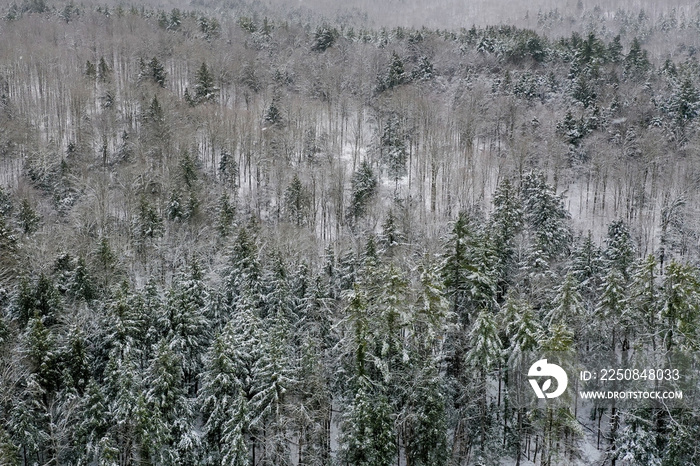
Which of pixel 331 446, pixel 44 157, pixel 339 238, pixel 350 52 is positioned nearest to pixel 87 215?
pixel 44 157

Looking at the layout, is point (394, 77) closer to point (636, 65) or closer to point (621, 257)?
point (636, 65)

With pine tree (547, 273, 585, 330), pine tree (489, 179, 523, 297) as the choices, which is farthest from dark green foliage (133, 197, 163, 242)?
pine tree (547, 273, 585, 330)

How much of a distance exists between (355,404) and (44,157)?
47.8 meters

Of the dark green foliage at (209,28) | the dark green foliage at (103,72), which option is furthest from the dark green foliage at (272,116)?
the dark green foliage at (209,28)

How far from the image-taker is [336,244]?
52.8 m

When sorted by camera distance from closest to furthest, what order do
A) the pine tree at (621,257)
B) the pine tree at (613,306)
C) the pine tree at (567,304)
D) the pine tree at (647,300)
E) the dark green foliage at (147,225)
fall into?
the pine tree at (647,300) → the pine tree at (567,304) → the pine tree at (613,306) → the pine tree at (621,257) → the dark green foliage at (147,225)

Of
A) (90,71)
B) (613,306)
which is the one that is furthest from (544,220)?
(90,71)

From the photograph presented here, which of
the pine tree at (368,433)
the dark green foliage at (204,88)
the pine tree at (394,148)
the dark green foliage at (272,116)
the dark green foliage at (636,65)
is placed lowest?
the pine tree at (368,433)

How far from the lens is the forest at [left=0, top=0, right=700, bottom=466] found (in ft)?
98.3

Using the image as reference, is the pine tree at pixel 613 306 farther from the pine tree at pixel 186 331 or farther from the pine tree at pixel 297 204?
the pine tree at pixel 297 204

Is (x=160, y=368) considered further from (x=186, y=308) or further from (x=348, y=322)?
(x=348, y=322)

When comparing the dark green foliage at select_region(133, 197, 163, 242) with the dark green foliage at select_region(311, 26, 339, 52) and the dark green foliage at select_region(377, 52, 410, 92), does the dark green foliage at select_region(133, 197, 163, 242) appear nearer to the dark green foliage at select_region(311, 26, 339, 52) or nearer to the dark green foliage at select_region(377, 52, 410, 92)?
the dark green foliage at select_region(377, 52, 410, 92)

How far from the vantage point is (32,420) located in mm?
29953

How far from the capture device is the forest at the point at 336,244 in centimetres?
2995
